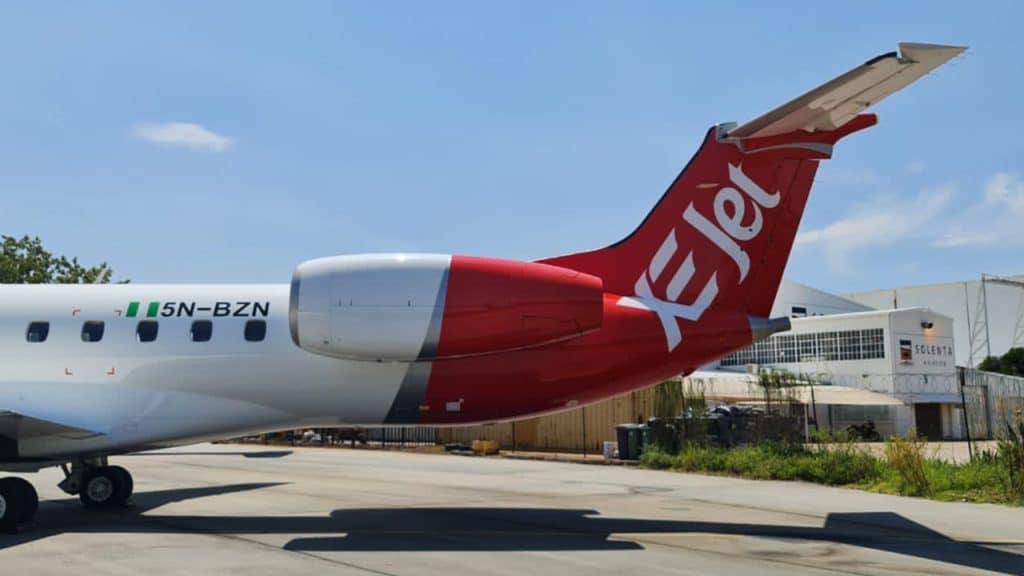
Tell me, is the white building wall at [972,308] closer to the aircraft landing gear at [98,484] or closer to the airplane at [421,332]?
the airplane at [421,332]

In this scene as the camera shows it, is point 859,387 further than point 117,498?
Yes

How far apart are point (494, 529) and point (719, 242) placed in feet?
17.8

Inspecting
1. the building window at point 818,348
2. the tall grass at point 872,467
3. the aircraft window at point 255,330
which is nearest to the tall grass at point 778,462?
the tall grass at point 872,467

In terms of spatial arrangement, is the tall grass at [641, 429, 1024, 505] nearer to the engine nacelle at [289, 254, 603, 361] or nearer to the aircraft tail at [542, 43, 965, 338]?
the aircraft tail at [542, 43, 965, 338]

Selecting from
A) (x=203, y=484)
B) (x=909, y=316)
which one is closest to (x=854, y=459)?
(x=203, y=484)

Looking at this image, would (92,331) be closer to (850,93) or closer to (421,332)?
(421,332)

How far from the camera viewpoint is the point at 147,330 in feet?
45.7

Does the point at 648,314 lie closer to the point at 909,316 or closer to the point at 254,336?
the point at 254,336

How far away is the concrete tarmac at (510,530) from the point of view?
9930 millimetres

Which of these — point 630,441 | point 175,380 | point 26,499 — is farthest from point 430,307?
point 630,441

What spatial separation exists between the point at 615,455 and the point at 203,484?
13.5 metres

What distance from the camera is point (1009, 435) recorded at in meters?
16.0

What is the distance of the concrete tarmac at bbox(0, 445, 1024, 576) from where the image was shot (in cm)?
993

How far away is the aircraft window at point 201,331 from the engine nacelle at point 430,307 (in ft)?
6.33
